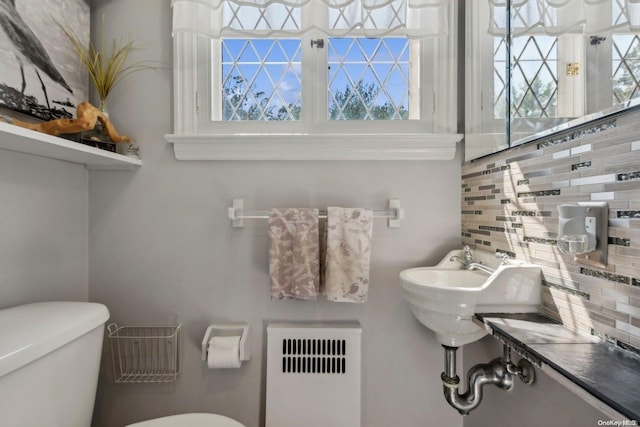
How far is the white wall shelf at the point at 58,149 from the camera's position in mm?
801

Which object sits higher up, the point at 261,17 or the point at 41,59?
the point at 261,17

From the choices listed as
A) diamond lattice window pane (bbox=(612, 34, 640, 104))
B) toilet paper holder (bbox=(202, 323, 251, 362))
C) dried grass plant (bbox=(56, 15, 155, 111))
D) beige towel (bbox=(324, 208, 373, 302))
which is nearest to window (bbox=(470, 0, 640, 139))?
diamond lattice window pane (bbox=(612, 34, 640, 104))

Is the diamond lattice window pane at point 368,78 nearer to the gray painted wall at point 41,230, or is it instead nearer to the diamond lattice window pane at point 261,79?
the diamond lattice window pane at point 261,79

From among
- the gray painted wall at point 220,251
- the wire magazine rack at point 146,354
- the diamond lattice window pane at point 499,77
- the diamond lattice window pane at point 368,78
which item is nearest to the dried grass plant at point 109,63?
the gray painted wall at point 220,251

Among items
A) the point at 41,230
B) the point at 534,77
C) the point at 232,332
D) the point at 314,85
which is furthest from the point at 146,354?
the point at 534,77

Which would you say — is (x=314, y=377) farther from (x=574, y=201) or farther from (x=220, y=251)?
(x=574, y=201)

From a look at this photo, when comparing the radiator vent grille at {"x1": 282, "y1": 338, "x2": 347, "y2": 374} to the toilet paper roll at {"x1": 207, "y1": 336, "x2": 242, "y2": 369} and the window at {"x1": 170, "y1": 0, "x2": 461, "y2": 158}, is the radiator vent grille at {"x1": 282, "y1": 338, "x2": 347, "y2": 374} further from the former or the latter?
the window at {"x1": 170, "y1": 0, "x2": 461, "y2": 158}

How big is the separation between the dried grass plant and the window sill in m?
0.32

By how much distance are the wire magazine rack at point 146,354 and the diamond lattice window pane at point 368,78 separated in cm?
118

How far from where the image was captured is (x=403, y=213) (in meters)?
1.25

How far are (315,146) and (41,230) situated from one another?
107cm

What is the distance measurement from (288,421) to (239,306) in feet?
1.62

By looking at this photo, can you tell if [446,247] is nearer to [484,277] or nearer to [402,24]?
[484,277]

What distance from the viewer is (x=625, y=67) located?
1.94 feet
